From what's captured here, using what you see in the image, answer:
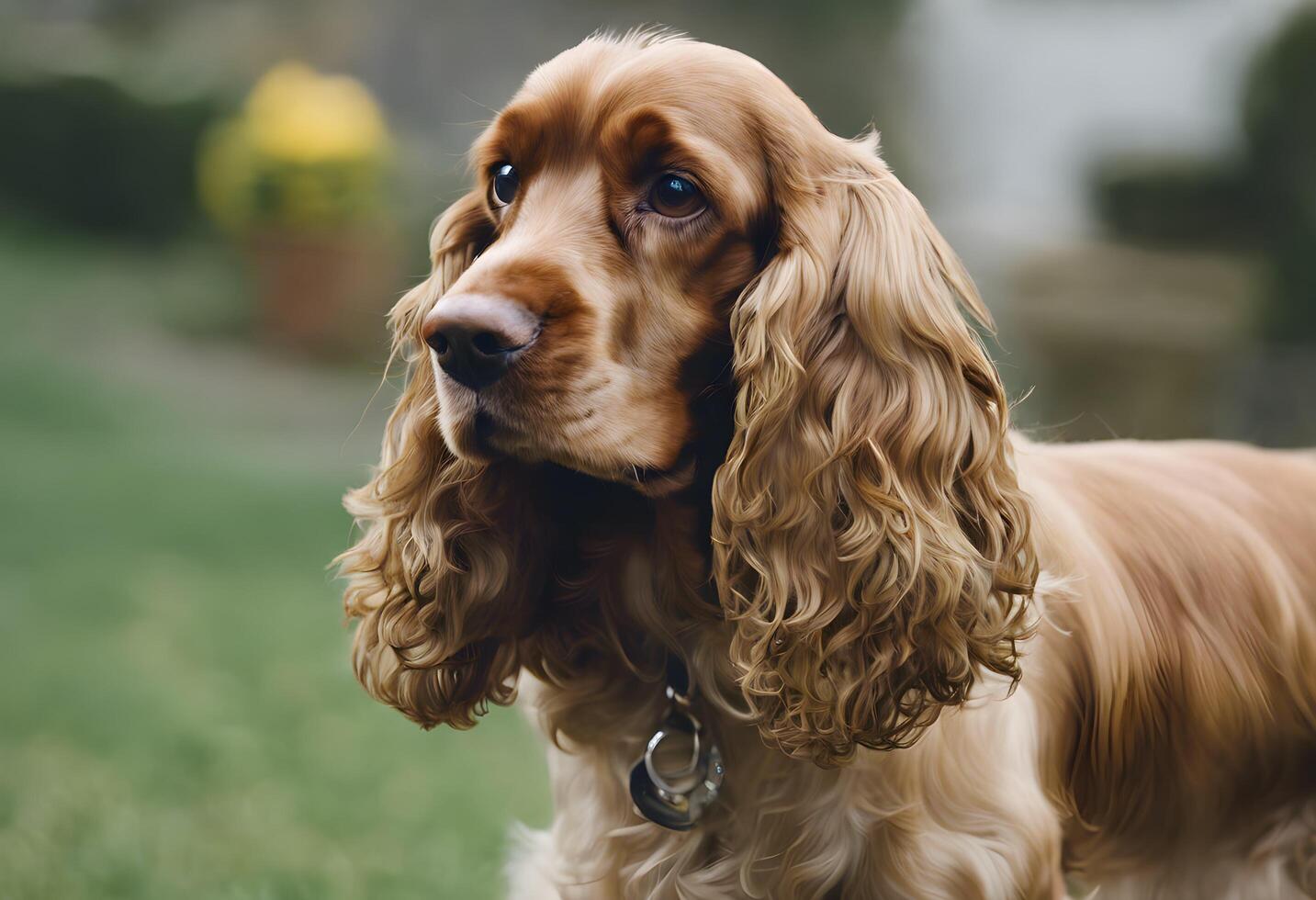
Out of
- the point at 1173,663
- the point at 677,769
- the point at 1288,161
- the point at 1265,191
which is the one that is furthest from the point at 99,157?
the point at 1173,663

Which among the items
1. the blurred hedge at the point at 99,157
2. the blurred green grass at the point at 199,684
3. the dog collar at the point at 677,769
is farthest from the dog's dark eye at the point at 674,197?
the blurred hedge at the point at 99,157

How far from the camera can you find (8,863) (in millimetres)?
3107

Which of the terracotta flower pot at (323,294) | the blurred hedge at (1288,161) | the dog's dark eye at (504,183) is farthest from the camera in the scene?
the terracotta flower pot at (323,294)

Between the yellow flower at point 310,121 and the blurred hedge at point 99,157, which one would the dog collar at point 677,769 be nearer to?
the yellow flower at point 310,121

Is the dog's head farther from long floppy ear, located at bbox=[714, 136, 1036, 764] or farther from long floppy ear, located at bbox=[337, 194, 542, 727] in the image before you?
long floppy ear, located at bbox=[337, 194, 542, 727]

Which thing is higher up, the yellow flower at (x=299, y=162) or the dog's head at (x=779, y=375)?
the dog's head at (x=779, y=375)

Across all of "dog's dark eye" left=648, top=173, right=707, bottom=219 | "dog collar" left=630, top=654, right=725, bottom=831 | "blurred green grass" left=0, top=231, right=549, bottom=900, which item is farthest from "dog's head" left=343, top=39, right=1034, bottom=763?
"blurred green grass" left=0, top=231, right=549, bottom=900

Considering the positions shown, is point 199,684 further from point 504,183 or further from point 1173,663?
point 1173,663

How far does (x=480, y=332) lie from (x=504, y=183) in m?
0.45

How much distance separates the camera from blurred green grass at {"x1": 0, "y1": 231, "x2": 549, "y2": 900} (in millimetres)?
3314

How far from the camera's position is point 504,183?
2.06m

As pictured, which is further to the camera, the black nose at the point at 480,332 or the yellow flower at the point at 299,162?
the yellow flower at the point at 299,162

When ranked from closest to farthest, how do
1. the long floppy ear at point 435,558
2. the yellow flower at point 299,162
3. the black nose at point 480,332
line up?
1. the black nose at point 480,332
2. the long floppy ear at point 435,558
3. the yellow flower at point 299,162

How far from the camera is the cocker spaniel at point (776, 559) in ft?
6.05
